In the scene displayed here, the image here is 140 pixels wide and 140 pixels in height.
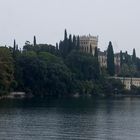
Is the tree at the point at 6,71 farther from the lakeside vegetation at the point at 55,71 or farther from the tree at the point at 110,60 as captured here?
the tree at the point at 110,60

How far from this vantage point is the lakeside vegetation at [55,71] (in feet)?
370

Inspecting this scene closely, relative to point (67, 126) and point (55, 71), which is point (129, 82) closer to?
point (55, 71)

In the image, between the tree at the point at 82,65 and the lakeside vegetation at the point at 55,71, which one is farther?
the tree at the point at 82,65

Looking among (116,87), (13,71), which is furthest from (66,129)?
(116,87)

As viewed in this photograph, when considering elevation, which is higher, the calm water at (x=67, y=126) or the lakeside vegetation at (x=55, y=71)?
the lakeside vegetation at (x=55, y=71)

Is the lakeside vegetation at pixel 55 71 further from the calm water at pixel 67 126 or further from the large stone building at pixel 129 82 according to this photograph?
the calm water at pixel 67 126

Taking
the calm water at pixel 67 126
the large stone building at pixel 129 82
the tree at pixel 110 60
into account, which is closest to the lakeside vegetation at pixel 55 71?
the tree at pixel 110 60

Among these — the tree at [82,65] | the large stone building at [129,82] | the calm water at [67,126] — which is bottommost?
the calm water at [67,126]

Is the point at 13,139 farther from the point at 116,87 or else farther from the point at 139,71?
the point at 139,71

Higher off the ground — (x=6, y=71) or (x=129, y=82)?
(x=6, y=71)

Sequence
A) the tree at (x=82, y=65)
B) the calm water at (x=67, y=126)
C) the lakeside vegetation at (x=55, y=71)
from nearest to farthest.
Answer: the calm water at (x=67, y=126), the lakeside vegetation at (x=55, y=71), the tree at (x=82, y=65)

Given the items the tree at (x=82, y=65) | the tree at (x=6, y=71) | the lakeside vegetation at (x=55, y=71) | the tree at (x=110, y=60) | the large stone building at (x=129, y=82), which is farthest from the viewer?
the large stone building at (x=129, y=82)

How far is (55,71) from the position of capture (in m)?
126

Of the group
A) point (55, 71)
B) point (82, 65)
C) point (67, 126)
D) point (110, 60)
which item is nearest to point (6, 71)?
point (55, 71)
